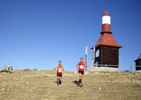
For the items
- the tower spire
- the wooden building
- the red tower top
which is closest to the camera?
the wooden building

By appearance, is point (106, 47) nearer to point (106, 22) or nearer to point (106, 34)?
point (106, 34)

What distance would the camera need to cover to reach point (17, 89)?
2494 centimetres

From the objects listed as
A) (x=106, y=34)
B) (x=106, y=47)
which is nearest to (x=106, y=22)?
(x=106, y=34)

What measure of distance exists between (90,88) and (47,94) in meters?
4.26

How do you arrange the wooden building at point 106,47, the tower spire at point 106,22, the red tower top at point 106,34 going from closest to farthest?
the wooden building at point 106,47
the red tower top at point 106,34
the tower spire at point 106,22

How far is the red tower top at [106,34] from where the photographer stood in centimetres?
5106

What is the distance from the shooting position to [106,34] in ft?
169

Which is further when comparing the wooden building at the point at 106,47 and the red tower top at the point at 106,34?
the red tower top at the point at 106,34

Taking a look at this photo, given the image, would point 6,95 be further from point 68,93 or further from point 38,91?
point 68,93

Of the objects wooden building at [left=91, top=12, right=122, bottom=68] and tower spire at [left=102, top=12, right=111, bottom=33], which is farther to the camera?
tower spire at [left=102, top=12, right=111, bottom=33]

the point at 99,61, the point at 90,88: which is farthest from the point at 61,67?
the point at 99,61

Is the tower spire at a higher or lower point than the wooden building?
higher

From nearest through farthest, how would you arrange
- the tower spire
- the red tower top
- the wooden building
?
1. the wooden building
2. the red tower top
3. the tower spire

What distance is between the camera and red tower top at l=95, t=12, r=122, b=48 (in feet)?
168
